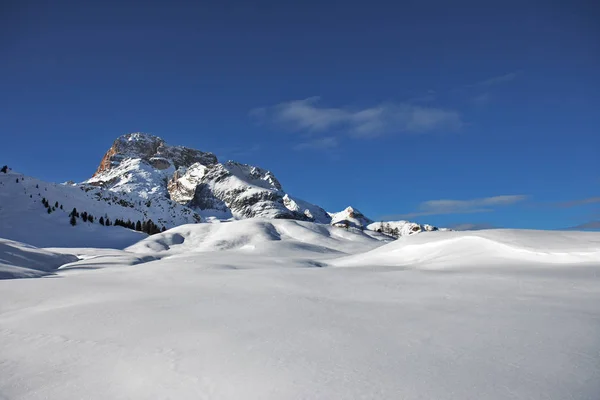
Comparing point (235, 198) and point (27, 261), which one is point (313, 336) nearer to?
point (27, 261)

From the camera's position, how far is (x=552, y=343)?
4.09 m

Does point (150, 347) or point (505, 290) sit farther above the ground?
point (505, 290)

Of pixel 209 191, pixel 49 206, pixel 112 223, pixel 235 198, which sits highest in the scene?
pixel 209 191

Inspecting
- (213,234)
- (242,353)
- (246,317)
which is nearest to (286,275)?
(246,317)

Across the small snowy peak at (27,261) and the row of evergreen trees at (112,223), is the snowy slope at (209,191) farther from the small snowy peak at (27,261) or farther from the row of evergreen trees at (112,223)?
the small snowy peak at (27,261)

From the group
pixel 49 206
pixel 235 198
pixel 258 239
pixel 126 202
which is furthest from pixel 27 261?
pixel 235 198

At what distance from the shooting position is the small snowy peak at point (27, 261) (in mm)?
12991

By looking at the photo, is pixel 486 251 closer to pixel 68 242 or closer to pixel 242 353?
pixel 242 353

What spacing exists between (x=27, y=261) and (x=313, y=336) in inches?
650

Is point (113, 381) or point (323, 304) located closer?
point (113, 381)

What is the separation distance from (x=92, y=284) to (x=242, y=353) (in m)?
6.54

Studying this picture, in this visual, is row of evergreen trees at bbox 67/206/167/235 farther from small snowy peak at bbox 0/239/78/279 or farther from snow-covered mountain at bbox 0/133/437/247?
small snowy peak at bbox 0/239/78/279

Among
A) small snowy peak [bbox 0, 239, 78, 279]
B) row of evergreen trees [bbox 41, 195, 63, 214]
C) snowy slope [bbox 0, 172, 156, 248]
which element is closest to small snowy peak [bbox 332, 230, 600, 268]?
small snowy peak [bbox 0, 239, 78, 279]

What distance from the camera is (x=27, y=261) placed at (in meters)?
16.0
